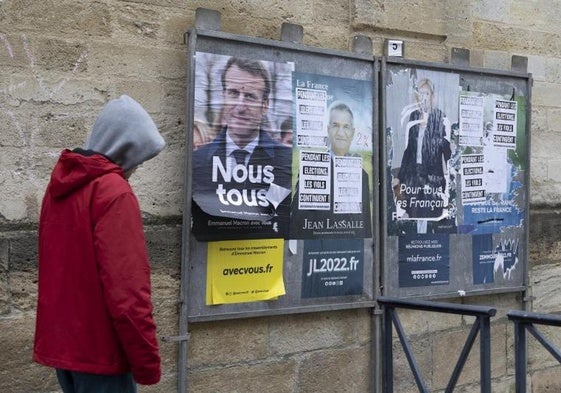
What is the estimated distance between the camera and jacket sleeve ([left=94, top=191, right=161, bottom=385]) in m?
3.26

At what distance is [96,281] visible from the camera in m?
3.34

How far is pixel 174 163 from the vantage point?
16.2ft

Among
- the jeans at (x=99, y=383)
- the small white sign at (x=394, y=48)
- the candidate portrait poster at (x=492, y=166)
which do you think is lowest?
the jeans at (x=99, y=383)

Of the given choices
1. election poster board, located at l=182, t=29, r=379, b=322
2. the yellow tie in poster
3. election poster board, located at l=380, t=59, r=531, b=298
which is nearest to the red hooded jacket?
election poster board, located at l=182, t=29, r=379, b=322

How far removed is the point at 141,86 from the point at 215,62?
0.43 m

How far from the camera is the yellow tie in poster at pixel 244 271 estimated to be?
16.3 ft

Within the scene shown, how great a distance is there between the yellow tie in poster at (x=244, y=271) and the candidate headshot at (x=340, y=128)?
69 cm

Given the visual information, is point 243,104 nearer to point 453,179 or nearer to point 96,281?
point 453,179

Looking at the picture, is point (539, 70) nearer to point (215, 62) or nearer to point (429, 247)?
point (429, 247)

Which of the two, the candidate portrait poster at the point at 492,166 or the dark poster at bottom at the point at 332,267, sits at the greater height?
the candidate portrait poster at the point at 492,166

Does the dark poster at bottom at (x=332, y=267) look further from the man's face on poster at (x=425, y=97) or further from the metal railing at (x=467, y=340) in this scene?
the man's face on poster at (x=425, y=97)

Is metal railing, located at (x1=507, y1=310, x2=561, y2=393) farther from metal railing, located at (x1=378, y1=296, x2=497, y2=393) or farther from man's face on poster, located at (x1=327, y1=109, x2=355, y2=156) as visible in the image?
man's face on poster, located at (x1=327, y1=109, x2=355, y2=156)

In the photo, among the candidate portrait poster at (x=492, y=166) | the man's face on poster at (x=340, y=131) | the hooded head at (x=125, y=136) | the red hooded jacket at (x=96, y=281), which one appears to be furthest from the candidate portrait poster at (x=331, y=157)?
the red hooded jacket at (x=96, y=281)

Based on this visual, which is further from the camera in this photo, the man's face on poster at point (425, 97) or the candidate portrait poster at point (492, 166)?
the candidate portrait poster at point (492, 166)
